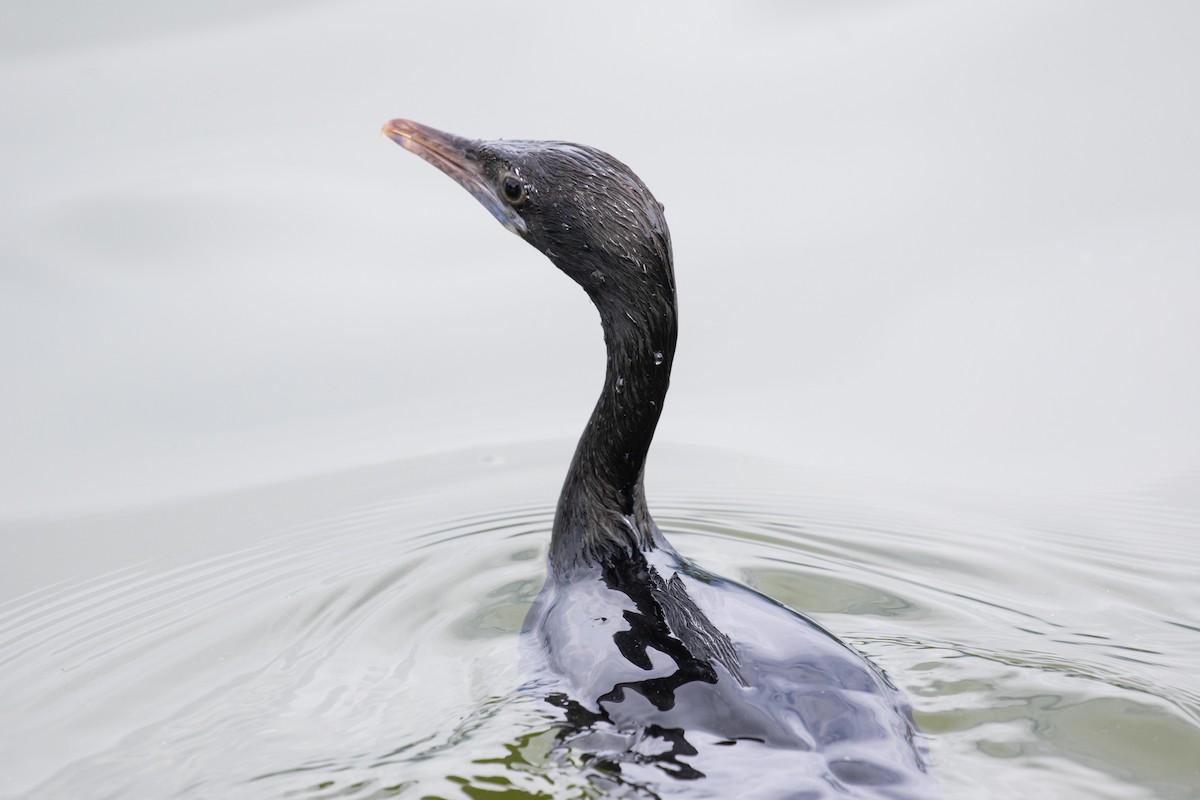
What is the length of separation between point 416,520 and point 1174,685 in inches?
104

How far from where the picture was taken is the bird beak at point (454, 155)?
4.27 m

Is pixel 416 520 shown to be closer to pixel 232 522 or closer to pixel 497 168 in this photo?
pixel 232 522

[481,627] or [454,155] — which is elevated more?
[454,155]

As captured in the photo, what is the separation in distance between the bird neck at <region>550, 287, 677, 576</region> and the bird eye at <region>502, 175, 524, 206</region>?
37 centimetres

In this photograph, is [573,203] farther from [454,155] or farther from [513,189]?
[454,155]

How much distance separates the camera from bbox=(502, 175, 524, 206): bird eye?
4.15 meters

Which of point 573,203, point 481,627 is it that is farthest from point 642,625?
point 573,203

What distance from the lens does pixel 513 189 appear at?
4168 mm

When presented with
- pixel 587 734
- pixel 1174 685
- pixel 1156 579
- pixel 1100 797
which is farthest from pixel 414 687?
pixel 1156 579

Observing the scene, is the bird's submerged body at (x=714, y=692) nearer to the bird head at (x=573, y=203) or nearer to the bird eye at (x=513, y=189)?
the bird head at (x=573, y=203)

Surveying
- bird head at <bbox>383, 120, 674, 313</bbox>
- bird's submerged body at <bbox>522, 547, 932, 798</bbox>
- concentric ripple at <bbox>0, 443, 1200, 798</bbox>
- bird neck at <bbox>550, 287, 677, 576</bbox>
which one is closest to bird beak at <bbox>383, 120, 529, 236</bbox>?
bird head at <bbox>383, 120, 674, 313</bbox>

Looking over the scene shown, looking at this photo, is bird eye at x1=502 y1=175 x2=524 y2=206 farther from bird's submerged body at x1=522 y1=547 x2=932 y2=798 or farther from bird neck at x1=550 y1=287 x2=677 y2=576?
Result: bird's submerged body at x1=522 y1=547 x2=932 y2=798

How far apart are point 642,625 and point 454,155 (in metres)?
1.56

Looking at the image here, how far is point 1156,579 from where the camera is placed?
15.7 feet
